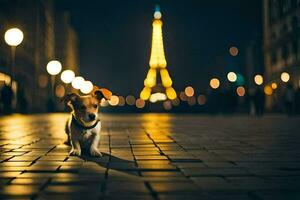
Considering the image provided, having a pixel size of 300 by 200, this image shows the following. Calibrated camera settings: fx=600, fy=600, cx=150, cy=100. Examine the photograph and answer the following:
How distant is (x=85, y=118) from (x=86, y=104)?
0.19 m

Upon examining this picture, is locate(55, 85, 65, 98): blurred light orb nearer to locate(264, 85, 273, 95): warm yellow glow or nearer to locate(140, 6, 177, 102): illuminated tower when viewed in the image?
locate(140, 6, 177, 102): illuminated tower

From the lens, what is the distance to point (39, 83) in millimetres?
81812

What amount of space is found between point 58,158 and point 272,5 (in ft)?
194

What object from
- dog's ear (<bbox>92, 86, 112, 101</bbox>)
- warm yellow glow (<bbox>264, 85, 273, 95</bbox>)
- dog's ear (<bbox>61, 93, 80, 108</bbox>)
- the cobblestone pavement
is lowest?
the cobblestone pavement

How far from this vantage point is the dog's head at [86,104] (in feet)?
26.6

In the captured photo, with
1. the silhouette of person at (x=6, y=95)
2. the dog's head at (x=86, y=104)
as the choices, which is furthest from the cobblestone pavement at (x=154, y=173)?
the silhouette of person at (x=6, y=95)

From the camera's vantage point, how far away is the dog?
8117 mm

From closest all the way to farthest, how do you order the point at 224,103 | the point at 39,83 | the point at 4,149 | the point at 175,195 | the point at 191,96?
Answer: the point at 175,195 → the point at 4,149 → the point at 224,103 → the point at 39,83 → the point at 191,96

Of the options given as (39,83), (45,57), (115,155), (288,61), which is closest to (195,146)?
(115,155)

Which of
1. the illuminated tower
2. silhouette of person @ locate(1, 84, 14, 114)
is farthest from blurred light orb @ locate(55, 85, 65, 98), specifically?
silhouette of person @ locate(1, 84, 14, 114)

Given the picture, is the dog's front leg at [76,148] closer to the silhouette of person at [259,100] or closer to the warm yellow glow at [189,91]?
the silhouette of person at [259,100]

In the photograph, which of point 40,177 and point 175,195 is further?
point 40,177

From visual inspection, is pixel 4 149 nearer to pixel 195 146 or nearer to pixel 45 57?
pixel 195 146

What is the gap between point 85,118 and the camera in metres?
8.12
